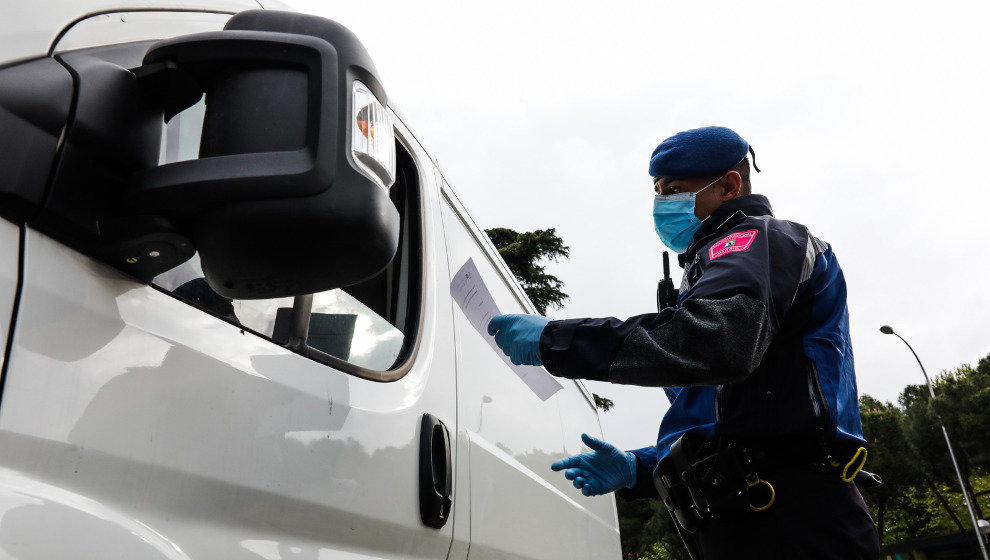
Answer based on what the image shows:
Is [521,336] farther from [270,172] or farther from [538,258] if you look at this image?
[538,258]

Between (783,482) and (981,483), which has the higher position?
(981,483)

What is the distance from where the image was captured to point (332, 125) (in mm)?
882

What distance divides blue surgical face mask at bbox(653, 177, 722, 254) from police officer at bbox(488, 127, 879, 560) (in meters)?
0.41

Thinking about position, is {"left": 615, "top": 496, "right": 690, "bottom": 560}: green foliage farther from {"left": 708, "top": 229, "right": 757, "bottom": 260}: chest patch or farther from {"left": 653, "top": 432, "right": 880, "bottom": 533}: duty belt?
{"left": 708, "top": 229, "right": 757, "bottom": 260}: chest patch

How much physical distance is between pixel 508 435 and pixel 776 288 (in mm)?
848

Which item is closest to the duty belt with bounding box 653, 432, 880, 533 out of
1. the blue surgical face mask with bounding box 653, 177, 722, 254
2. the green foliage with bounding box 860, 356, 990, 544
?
the blue surgical face mask with bounding box 653, 177, 722, 254

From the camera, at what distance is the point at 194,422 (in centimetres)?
100

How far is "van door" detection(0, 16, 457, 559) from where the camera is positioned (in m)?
0.81

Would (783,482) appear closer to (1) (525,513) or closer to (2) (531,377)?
(1) (525,513)

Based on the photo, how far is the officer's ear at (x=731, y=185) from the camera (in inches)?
101

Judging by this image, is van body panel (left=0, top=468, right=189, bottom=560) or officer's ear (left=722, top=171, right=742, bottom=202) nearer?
van body panel (left=0, top=468, right=189, bottom=560)

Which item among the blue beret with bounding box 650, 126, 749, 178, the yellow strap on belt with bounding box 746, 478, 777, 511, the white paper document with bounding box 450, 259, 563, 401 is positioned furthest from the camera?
the blue beret with bounding box 650, 126, 749, 178

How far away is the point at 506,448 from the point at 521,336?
15.5 inches

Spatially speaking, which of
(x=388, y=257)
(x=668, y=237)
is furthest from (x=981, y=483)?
(x=388, y=257)
